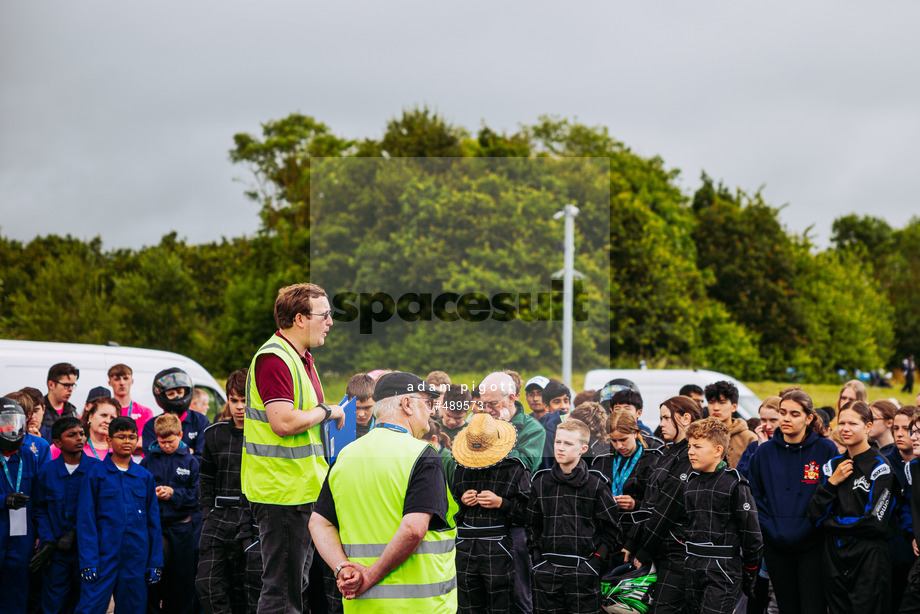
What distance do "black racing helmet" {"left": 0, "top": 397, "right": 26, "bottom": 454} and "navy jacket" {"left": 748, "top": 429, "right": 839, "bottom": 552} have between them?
525 cm

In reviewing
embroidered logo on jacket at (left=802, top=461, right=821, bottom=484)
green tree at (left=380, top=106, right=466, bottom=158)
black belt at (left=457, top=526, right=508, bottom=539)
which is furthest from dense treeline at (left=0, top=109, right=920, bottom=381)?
embroidered logo on jacket at (left=802, top=461, right=821, bottom=484)

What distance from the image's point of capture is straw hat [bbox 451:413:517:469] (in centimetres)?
521

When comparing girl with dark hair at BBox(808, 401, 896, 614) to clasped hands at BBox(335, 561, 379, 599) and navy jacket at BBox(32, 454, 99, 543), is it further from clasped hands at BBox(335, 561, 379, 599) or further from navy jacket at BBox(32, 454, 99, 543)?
navy jacket at BBox(32, 454, 99, 543)

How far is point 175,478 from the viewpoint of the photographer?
6.33 m

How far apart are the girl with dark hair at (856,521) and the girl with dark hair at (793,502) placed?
12 centimetres

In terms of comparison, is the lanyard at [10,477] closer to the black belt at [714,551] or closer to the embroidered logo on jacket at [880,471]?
the black belt at [714,551]

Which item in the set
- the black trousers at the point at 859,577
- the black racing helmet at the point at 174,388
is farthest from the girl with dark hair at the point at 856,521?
the black racing helmet at the point at 174,388

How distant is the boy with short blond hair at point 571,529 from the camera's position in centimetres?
494

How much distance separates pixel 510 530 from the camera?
18.1ft

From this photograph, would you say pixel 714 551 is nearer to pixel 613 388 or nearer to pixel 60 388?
pixel 613 388

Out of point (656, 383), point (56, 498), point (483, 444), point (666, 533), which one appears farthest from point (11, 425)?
point (656, 383)

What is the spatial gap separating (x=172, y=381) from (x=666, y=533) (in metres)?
4.64

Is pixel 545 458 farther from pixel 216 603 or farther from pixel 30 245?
pixel 30 245

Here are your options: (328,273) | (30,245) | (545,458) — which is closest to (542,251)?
(328,273)
